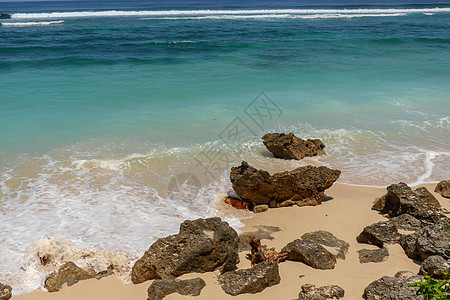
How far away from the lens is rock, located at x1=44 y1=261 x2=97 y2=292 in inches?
219

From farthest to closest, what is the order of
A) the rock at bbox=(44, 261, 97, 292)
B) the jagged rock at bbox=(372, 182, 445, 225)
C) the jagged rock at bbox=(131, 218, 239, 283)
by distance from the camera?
the jagged rock at bbox=(372, 182, 445, 225) → the jagged rock at bbox=(131, 218, 239, 283) → the rock at bbox=(44, 261, 97, 292)

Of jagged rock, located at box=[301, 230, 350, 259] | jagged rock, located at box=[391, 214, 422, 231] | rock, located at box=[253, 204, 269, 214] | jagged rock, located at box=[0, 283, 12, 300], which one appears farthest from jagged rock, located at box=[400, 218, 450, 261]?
jagged rock, located at box=[0, 283, 12, 300]

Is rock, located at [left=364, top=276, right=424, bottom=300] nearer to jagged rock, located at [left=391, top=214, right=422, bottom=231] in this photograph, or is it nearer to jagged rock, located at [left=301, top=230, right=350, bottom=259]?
jagged rock, located at [left=301, top=230, right=350, bottom=259]

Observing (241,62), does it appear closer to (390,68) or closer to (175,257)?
(390,68)

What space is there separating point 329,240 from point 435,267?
1.61m

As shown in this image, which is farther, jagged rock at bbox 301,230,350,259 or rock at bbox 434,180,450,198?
rock at bbox 434,180,450,198

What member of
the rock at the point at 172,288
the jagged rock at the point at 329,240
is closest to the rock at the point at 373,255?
the jagged rock at the point at 329,240

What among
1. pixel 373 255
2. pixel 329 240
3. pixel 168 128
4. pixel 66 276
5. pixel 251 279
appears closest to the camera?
pixel 251 279

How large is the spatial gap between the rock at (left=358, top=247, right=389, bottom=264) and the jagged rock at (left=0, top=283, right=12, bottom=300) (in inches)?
183

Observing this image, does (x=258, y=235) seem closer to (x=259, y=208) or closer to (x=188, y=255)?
(x=259, y=208)

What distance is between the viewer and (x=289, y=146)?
9.92 meters

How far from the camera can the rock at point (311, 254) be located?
5785mm

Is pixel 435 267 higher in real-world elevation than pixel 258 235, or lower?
higher

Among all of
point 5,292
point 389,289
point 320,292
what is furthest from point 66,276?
point 389,289
